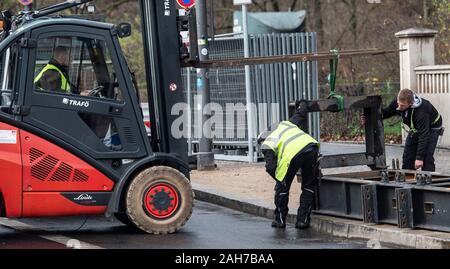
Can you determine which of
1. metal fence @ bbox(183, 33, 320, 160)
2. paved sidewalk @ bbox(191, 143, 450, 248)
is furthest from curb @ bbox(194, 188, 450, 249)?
metal fence @ bbox(183, 33, 320, 160)

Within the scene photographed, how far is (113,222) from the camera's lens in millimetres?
12758

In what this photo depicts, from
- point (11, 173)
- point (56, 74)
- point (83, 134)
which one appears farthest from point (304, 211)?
point (11, 173)

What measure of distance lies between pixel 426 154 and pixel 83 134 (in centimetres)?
468

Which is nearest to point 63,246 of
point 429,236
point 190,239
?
point 190,239

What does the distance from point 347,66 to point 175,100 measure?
14762mm

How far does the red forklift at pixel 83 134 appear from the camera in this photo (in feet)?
35.8

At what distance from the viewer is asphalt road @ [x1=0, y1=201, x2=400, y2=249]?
10.9 metres

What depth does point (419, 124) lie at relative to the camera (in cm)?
1316

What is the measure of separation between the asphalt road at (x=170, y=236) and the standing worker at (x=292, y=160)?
0.83 feet

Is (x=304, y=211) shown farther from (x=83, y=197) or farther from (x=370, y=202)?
(x=83, y=197)

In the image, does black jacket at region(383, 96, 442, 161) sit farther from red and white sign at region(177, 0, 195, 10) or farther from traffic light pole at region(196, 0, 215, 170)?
traffic light pole at region(196, 0, 215, 170)

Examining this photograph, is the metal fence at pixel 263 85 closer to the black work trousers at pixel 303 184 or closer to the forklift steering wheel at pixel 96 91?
the black work trousers at pixel 303 184

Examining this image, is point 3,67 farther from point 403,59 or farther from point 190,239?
point 403,59

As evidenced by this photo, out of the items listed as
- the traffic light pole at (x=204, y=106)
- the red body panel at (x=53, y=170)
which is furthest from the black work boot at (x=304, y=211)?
the traffic light pole at (x=204, y=106)
